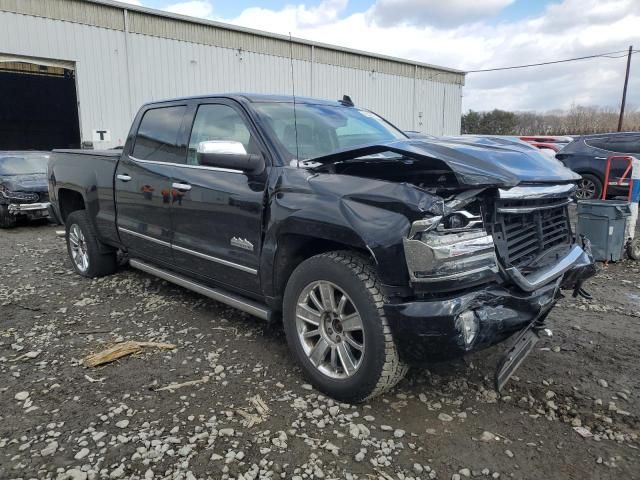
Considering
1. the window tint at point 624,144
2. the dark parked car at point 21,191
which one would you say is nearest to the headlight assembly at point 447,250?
the dark parked car at point 21,191

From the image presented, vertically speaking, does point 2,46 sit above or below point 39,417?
above

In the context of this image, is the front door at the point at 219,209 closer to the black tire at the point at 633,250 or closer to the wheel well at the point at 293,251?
the wheel well at the point at 293,251

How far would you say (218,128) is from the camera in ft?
12.5

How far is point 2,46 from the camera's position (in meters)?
13.3

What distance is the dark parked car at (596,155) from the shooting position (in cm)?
1057

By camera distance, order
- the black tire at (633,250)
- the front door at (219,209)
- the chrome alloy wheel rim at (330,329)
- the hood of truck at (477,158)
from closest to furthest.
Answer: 1. the hood of truck at (477,158)
2. the chrome alloy wheel rim at (330,329)
3. the front door at (219,209)
4. the black tire at (633,250)

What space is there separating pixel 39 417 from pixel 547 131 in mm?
50817

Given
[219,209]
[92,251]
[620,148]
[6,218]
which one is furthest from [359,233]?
[620,148]

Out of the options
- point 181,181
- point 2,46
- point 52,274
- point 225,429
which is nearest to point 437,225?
point 225,429

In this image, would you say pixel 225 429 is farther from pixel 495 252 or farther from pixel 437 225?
pixel 495 252

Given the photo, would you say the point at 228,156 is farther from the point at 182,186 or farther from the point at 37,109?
the point at 37,109

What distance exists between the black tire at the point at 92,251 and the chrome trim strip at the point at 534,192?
4.40 m

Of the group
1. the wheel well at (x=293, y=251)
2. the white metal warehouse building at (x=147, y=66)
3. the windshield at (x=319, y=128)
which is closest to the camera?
the wheel well at (x=293, y=251)

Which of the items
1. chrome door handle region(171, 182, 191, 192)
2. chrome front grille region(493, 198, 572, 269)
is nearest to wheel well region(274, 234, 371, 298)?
chrome front grille region(493, 198, 572, 269)
